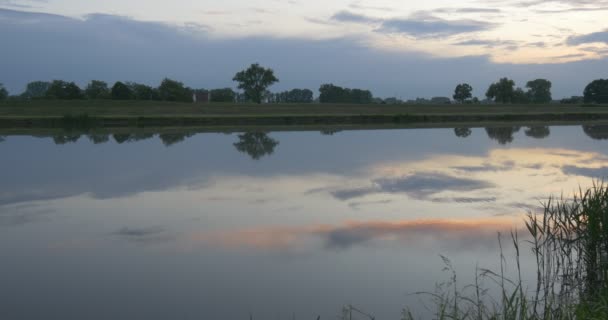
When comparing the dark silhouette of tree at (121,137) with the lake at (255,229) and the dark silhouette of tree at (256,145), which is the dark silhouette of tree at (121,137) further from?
the lake at (255,229)

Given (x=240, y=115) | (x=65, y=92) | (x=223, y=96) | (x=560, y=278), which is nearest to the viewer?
(x=560, y=278)

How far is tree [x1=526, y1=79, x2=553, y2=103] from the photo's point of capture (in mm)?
119188

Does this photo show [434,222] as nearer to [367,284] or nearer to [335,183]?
[367,284]

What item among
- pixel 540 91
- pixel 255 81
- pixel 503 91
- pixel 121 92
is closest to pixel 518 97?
pixel 503 91

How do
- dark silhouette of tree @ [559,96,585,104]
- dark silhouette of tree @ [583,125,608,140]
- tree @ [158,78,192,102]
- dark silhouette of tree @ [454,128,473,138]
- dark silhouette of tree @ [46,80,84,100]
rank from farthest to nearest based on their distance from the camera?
1. dark silhouette of tree @ [559,96,585,104]
2. tree @ [158,78,192,102]
3. dark silhouette of tree @ [46,80,84,100]
4. dark silhouette of tree @ [454,128,473,138]
5. dark silhouette of tree @ [583,125,608,140]

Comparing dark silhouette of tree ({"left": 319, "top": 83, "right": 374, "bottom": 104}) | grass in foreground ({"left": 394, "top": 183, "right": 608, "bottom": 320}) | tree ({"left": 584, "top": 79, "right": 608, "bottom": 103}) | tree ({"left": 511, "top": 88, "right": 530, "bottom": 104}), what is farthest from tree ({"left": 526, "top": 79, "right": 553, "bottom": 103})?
grass in foreground ({"left": 394, "top": 183, "right": 608, "bottom": 320})

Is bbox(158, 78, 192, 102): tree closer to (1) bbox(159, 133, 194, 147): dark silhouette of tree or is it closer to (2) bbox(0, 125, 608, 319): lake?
(1) bbox(159, 133, 194, 147): dark silhouette of tree

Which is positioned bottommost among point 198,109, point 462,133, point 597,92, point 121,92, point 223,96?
point 462,133

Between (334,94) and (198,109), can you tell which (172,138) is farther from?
(334,94)

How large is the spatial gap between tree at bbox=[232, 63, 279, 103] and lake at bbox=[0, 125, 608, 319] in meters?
→ 56.6

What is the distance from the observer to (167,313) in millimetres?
6309

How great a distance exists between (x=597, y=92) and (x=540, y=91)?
1277 inches

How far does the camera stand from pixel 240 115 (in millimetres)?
53031

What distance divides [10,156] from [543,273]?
22.2 metres
